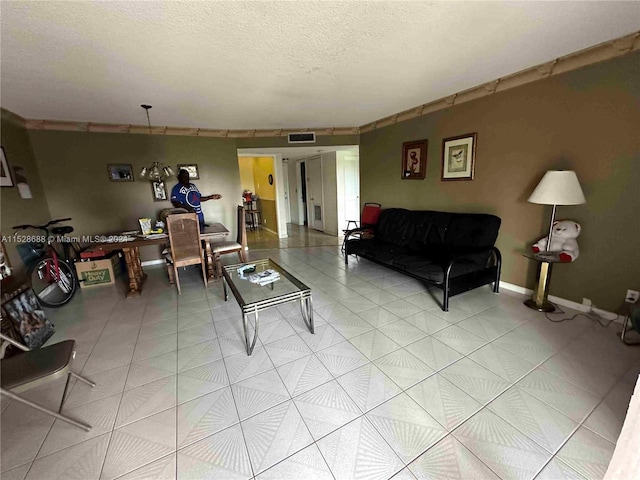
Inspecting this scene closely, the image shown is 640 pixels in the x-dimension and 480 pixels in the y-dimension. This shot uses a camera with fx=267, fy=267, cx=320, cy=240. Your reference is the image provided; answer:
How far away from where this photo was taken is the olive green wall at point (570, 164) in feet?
7.04

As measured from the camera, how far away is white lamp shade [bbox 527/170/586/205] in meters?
2.23

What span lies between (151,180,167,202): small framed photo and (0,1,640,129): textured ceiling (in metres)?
1.40

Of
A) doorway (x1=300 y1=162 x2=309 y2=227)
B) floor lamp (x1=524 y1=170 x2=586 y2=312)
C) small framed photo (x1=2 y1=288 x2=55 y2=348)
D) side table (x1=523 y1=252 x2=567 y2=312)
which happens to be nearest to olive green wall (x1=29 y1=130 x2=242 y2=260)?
small framed photo (x1=2 y1=288 x2=55 y2=348)

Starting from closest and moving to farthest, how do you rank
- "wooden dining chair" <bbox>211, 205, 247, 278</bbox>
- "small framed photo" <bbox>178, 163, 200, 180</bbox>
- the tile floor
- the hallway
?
the tile floor < "wooden dining chair" <bbox>211, 205, 247, 278</bbox> < "small framed photo" <bbox>178, 163, 200, 180</bbox> < the hallway

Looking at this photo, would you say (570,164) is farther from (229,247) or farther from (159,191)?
(159,191)

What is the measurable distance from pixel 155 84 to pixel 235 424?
3021mm

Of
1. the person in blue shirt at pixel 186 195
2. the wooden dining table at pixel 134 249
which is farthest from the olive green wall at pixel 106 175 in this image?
the wooden dining table at pixel 134 249

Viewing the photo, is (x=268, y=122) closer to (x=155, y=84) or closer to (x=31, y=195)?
(x=155, y=84)

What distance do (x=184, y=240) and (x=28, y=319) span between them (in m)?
1.43

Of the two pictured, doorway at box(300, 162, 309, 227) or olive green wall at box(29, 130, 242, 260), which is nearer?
olive green wall at box(29, 130, 242, 260)

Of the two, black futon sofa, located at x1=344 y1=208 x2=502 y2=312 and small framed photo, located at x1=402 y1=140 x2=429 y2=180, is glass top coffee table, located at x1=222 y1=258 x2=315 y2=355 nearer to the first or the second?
black futon sofa, located at x1=344 y1=208 x2=502 y2=312

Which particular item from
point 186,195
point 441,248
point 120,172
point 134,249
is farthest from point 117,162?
point 441,248

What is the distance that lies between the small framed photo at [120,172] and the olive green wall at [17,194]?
82 centimetres

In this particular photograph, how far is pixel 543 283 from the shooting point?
254 cm
